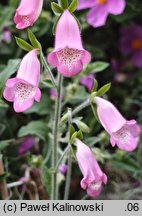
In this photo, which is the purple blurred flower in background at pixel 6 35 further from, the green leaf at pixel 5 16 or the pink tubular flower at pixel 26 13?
the pink tubular flower at pixel 26 13

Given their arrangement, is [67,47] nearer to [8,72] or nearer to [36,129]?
[8,72]

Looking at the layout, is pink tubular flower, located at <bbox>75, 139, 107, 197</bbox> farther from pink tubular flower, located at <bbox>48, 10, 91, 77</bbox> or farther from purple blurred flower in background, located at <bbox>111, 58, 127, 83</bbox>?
purple blurred flower in background, located at <bbox>111, 58, 127, 83</bbox>

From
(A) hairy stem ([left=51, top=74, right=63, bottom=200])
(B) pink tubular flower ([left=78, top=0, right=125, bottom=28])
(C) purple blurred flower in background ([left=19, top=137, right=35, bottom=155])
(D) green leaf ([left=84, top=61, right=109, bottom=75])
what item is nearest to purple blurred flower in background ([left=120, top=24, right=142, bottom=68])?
(B) pink tubular flower ([left=78, top=0, right=125, bottom=28])

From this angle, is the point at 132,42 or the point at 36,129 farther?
the point at 132,42

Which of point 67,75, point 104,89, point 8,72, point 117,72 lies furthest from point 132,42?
point 67,75

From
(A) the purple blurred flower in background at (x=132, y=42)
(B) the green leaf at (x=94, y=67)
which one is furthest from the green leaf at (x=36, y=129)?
(A) the purple blurred flower in background at (x=132, y=42)
